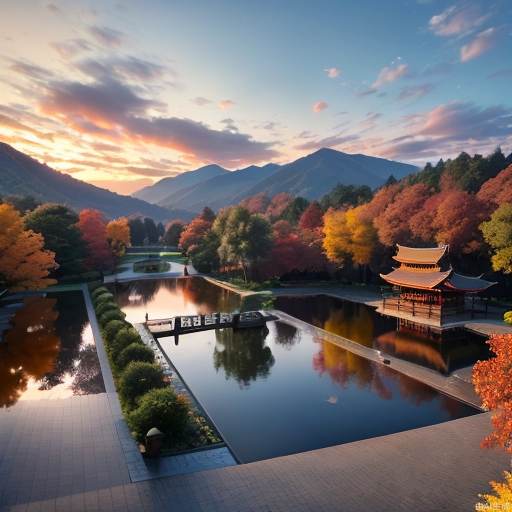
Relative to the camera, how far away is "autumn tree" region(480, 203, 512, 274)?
33.3 m

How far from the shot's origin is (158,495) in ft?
32.4

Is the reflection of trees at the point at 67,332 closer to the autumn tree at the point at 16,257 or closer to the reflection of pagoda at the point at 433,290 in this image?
the autumn tree at the point at 16,257

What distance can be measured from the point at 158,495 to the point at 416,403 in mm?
12335

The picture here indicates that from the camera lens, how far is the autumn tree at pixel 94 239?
53562 millimetres

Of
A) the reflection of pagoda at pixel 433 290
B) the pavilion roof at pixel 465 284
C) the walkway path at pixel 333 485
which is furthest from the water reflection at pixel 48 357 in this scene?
the pavilion roof at pixel 465 284

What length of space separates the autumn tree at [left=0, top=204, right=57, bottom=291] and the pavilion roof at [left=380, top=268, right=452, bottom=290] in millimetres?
31340

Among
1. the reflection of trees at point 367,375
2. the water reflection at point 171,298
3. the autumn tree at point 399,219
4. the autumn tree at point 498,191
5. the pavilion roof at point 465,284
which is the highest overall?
the autumn tree at point 498,191

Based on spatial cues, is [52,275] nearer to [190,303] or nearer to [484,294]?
[190,303]

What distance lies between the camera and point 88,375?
725 inches

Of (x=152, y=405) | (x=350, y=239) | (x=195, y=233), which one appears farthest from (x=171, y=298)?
(x=195, y=233)

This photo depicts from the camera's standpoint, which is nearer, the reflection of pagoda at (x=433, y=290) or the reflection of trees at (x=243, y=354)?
the reflection of trees at (x=243, y=354)

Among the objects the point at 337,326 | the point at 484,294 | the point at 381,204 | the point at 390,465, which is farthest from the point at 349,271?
the point at 390,465

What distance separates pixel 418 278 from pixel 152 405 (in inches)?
1089

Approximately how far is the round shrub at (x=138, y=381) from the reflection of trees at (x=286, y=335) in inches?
467
